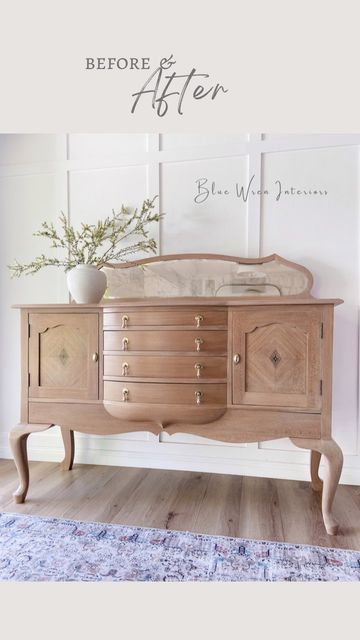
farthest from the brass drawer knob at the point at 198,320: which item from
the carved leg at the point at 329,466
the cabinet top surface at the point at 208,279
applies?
the carved leg at the point at 329,466

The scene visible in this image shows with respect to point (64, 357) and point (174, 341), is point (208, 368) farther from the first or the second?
point (64, 357)

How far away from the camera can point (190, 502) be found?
1.71 metres

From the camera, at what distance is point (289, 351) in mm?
1446

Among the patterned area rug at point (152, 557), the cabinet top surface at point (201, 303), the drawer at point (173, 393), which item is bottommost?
the patterned area rug at point (152, 557)

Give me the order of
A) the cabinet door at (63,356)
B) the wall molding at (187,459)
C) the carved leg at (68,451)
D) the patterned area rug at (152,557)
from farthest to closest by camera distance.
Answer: the carved leg at (68,451)
the wall molding at (187,459)
the cabinet door at (63,356)
the patterned area rug at (152,557)

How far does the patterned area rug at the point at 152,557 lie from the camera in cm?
119

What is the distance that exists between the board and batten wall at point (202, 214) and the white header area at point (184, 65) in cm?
13

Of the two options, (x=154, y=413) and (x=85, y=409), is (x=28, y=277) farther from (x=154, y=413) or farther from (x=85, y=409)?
(x=154, y=413)

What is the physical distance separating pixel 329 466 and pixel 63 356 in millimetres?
1331

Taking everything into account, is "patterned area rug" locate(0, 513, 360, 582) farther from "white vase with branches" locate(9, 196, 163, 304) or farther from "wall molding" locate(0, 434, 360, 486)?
"white vase with branches" locate(9, 196, 163, 304)

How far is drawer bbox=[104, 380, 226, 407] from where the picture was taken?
4.86 feet

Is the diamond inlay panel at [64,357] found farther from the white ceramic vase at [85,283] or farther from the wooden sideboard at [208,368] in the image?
the white ceramic vase at [85,283]

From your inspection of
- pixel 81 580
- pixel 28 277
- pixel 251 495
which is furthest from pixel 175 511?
pixel 28 277

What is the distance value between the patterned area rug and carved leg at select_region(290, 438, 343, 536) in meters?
0.13
